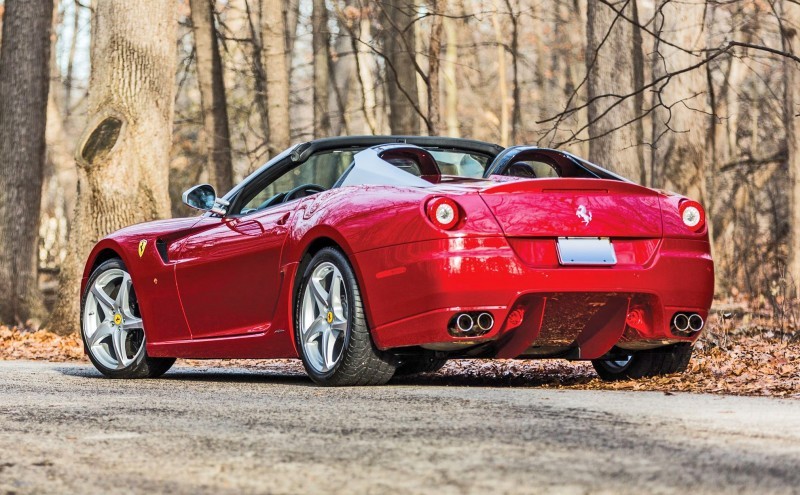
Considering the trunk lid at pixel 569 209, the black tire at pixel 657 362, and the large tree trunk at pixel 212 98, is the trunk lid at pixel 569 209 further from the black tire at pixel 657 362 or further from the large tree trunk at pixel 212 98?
the large tree trunk at pixel 212 98

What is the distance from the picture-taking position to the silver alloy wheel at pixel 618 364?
7617 millimetres

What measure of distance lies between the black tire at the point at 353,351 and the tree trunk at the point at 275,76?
1432 centimetres

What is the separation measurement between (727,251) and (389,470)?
805 inches

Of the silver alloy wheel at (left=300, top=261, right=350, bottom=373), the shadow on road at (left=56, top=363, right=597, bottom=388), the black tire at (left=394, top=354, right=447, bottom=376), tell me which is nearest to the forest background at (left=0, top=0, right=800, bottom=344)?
the shadow on road at (left=56, top=363, right=597, bottom=388)

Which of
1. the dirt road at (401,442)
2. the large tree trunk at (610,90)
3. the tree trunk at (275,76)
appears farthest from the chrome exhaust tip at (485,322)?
the tree trunk at (275,76)

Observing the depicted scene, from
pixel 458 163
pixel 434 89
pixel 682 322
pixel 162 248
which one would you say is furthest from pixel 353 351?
pixel 434 89

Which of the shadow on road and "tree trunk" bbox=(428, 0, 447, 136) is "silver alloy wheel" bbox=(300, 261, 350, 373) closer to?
the shadow on road

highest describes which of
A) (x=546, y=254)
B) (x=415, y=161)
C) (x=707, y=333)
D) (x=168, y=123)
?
(x=168, y=123)

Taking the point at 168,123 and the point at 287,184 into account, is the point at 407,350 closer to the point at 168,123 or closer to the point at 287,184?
the point at 168,123

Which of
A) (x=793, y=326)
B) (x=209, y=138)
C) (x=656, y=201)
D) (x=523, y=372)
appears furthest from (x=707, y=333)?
(x=209, y=138)

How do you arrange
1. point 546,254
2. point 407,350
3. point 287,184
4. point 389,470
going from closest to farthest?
point 389,470 < point 546,254 < point 407,350 < point 287,184

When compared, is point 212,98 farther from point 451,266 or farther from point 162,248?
point 451,266

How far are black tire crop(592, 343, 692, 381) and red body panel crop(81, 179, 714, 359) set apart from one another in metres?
0.38

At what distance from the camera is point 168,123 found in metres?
14.3
